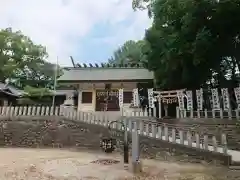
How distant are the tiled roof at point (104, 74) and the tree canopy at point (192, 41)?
2.87 metres

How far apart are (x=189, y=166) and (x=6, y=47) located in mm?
28777

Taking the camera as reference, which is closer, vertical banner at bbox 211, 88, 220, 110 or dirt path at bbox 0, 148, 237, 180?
dirt path at bbox 0, 148, 237, 180

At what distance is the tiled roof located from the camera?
22969 millimetres

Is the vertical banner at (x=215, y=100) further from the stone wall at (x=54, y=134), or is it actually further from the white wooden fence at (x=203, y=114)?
the stone wall at (x=54, y=134)

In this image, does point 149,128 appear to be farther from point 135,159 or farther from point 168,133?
point 135,159

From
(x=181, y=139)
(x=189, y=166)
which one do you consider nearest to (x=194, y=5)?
(x=181, y=139)

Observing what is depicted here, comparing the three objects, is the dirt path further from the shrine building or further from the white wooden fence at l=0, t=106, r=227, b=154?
the shrine building

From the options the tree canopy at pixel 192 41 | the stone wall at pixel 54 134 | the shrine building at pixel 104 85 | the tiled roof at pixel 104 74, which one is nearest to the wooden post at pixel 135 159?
the stone wall at pixel 54 134

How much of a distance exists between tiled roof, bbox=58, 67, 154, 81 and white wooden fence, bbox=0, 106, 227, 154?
5.96m

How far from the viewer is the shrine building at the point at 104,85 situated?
22.9 metres

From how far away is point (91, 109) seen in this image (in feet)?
77.4

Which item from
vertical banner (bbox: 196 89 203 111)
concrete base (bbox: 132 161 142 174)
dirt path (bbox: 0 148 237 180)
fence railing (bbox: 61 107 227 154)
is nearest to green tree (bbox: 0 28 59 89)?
Result: fence railing (bbox: 61 107 227 154)

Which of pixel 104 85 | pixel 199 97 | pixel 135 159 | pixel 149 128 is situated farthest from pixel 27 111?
pixel 135 159

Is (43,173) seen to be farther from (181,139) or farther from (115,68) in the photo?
(115,68)
